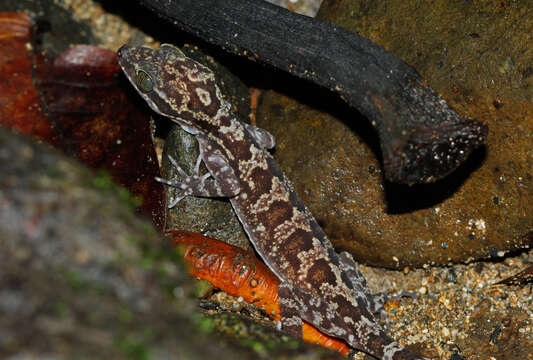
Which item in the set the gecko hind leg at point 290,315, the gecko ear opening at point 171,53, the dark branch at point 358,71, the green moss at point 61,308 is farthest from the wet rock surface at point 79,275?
the gecko ear opening at point 171,53

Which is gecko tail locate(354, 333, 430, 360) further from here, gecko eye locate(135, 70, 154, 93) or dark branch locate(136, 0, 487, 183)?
gecko eye locate(135, 70, 154, 93)

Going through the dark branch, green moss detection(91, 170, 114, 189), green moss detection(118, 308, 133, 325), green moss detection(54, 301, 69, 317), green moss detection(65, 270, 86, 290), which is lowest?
green moss detection(54, 301, 69, 317)

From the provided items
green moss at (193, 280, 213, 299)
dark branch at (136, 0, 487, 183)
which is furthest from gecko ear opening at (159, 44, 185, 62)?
green moss at (193, 280, 213, 299)

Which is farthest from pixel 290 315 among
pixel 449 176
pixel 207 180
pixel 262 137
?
pixel 449 176

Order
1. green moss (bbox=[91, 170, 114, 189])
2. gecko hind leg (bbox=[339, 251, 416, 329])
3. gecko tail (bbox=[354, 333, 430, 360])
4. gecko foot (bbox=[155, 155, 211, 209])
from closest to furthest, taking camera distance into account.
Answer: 1. green moss (bbox=[91, 170, 114, 189])
2. gecko tail (bbox=[354, 333, 430, 360])
3. gecko hind leg (bbox=[339, 251, 416, 329])
4. gecko foot (bbox=[155, 155, 211, 209])

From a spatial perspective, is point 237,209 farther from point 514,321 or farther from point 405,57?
point 514,321

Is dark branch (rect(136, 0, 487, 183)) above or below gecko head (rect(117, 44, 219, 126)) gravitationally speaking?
above

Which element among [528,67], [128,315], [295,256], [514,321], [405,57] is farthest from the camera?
[295,256]

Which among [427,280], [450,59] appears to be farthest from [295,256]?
[450,59]
